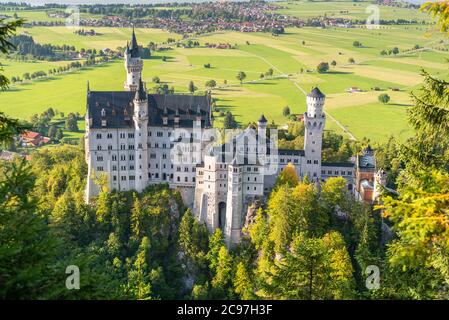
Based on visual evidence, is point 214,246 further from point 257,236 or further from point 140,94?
point 140,94

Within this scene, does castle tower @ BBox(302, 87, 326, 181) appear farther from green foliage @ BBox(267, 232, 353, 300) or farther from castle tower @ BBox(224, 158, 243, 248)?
green foliage @ BBox(267, 232, 353, 300)

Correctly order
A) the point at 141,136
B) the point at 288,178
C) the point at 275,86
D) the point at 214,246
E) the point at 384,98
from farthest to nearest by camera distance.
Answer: the point at 275,86 < the point at 384,98 < the point at 141,136 < the point at 214,246 < the point at 288,178

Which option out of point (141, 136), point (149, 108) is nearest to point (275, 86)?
point (149, 108)

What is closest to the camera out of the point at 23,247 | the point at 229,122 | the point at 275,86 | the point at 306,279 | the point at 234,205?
the point at 23,247

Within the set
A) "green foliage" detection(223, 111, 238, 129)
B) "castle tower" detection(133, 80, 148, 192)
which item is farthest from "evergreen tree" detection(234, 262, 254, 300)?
A: "green foliage" detection(223, 111, 238, 129)

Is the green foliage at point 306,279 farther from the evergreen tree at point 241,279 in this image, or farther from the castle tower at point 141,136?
the castle tower at point 141,136
